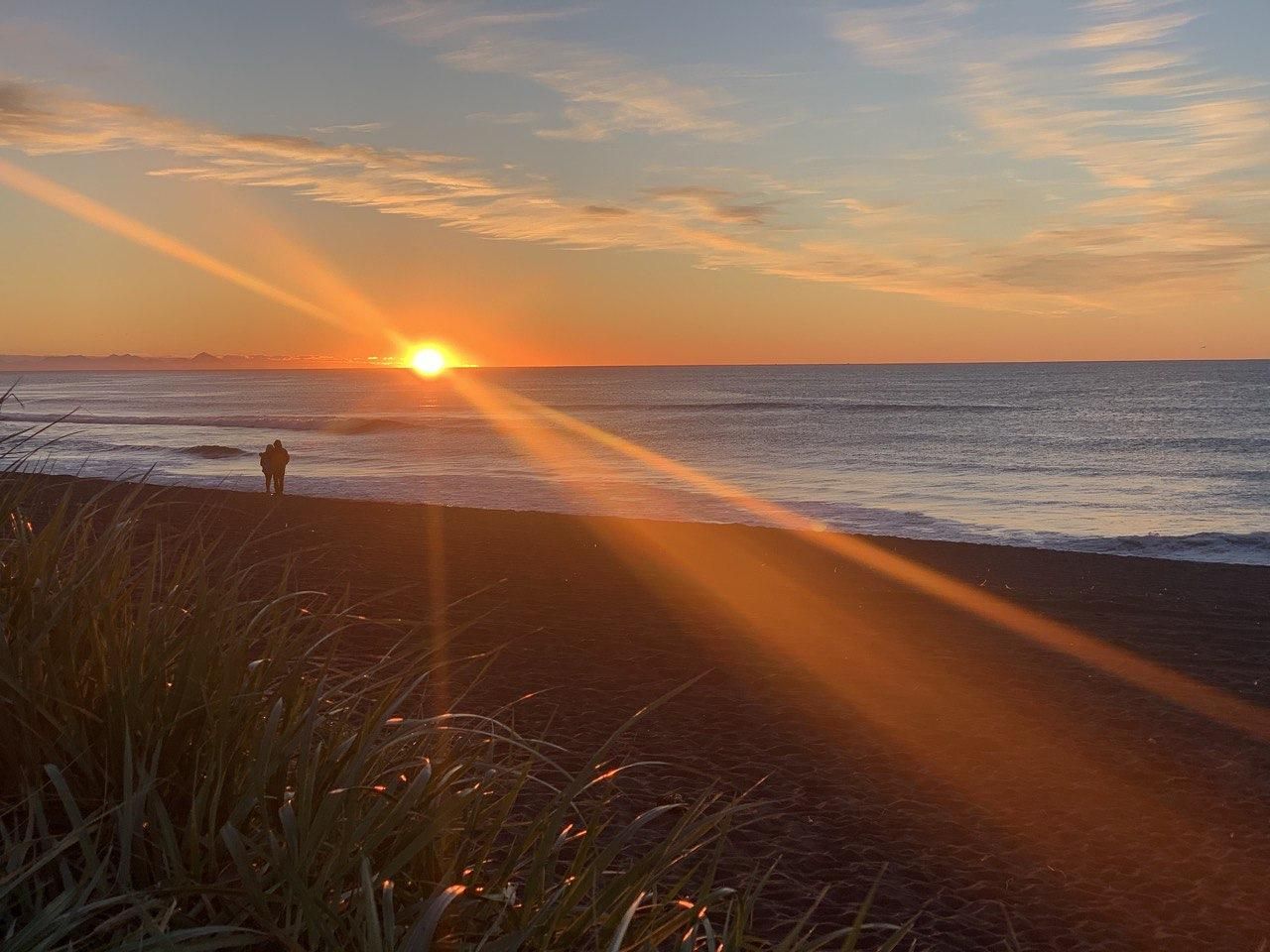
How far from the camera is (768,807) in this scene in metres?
6.11

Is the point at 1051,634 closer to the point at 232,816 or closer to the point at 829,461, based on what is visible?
the point at 232,816

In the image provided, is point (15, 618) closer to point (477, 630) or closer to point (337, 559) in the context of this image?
point (477, 630)

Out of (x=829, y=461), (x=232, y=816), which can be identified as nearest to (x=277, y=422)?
(x=829, y=461)

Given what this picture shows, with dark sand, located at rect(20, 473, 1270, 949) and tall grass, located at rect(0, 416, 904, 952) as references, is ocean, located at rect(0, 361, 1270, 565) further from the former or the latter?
dark sand, located at rect(20, 473, 1270, 949)

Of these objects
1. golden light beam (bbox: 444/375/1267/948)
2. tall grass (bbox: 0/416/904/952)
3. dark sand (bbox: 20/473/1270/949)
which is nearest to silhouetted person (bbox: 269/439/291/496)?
dark sand (bbox: 20/473/1270/949)

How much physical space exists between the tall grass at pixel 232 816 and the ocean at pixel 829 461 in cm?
65

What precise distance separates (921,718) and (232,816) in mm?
6465

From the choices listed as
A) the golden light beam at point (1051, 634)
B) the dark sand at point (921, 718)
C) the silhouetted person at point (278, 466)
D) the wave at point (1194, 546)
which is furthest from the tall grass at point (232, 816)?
the silhouetted person at point (278, 466)

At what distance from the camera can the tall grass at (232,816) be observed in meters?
2.43

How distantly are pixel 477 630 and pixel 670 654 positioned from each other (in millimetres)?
1837

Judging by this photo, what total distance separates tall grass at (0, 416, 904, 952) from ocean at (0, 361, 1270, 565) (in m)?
0.65

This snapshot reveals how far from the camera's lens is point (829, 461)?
4297 cm

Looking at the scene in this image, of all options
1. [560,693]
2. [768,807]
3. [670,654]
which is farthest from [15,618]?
[670,654]

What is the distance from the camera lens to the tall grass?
7.97 feet
